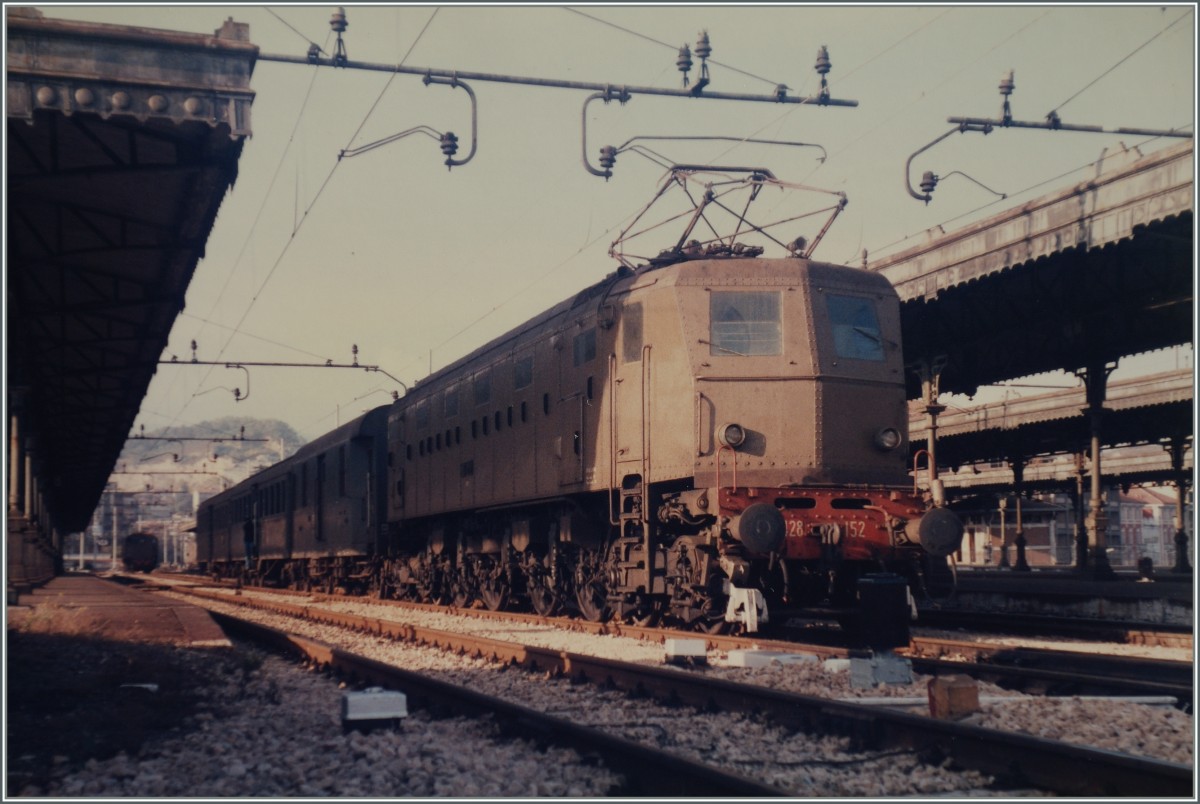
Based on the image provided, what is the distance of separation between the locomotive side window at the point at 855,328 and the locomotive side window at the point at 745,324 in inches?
26.1

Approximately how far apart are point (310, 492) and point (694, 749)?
2452cm

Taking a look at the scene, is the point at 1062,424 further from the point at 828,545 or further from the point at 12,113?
the point at 12,113

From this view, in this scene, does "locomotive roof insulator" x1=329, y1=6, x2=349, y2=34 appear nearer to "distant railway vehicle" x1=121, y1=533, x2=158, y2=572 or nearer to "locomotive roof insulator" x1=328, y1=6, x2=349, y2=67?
"locomotive roof insulator" x1=328, y1=6, x2=349, y2=67

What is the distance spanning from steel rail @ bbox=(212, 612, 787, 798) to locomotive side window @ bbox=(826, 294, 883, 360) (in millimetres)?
6113

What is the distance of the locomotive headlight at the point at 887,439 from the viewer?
12.5 meters

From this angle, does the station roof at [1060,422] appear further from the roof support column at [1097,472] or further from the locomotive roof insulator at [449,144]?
the locomotive roof insulator at [449,144]

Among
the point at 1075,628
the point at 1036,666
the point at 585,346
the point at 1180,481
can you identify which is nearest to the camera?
the point at 1036,666

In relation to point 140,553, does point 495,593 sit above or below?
above

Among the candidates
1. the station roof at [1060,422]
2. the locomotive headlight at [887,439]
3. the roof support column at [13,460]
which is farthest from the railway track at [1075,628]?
the roof support column at [13,460]

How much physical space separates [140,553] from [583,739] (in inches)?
2750

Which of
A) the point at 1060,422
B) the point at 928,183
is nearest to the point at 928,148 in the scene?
the point at 928,183

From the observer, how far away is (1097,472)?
→ 22.2m

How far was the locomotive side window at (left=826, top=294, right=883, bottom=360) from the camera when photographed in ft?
41.4

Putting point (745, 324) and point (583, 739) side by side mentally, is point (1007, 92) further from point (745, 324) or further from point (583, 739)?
point (583, 739)
